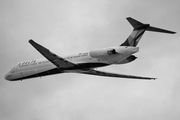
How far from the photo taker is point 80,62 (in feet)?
131

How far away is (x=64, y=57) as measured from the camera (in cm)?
4200

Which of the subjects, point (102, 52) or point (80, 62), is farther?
point (80, 62)

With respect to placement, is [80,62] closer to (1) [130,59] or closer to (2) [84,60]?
(2) [84,60]

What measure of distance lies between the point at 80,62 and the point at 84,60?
0.66m

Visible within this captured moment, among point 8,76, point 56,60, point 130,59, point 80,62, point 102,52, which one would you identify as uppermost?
point 102,52

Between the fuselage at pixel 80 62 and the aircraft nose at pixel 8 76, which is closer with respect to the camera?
the fuselage at pixel 80 62

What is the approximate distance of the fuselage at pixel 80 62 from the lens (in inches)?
1415

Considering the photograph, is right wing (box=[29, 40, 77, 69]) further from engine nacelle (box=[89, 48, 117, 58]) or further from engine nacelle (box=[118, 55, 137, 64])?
engine nacelle (box=[118, 55, 137, 64])

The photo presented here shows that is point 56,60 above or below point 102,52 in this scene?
below

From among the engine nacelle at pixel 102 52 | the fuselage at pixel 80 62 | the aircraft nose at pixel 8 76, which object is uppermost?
the engine nacelle at pixel 102 52

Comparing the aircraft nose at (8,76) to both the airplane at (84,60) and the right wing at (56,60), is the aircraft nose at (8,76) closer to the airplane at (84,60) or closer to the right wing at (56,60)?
the airplane at (84,60)

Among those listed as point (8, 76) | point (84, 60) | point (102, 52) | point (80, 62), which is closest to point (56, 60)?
point (80, 62)

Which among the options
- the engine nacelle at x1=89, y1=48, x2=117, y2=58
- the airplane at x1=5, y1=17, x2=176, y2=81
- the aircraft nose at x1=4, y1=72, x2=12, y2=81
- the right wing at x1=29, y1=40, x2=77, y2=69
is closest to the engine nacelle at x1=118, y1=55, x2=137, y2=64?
the airplane at x1=5, y1=17, x2=176, y2=81

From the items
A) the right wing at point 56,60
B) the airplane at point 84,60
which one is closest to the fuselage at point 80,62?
the airplane at point 84,60
